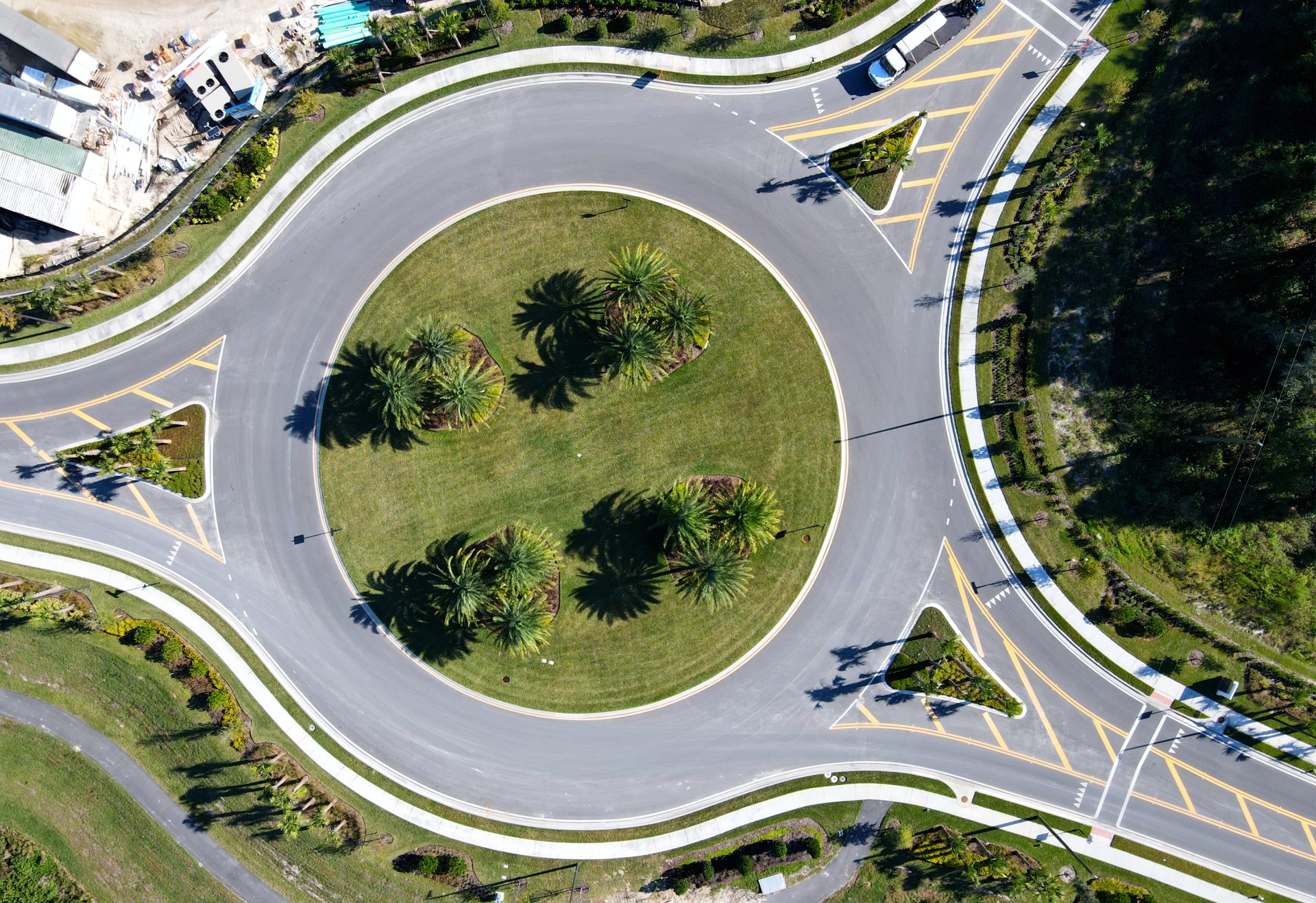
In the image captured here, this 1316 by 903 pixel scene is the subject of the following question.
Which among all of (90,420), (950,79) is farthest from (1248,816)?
(90,420)

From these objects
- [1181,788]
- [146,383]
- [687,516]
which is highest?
[146,383]

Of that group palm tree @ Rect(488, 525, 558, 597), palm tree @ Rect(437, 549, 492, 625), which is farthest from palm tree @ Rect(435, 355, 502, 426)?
palm tree @ Rect(437, 549, 492, 625)

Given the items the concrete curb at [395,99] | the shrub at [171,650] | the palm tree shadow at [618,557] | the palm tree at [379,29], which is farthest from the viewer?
the concrete curb at [395,99]

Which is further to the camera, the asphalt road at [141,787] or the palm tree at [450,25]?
the asphalt road at [141,787]

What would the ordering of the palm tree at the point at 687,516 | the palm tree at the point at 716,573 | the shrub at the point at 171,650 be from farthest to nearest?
the shrub at the point at 171,650, the palm tree at the point at 716,573, the palm tree at the point at 687,516

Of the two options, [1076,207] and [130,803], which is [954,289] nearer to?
[1076,207]

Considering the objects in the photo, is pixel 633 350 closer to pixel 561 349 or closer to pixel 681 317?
pixel 681 317

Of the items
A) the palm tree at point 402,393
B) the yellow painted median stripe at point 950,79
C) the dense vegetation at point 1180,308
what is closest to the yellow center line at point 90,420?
the palm tree at point 402,393

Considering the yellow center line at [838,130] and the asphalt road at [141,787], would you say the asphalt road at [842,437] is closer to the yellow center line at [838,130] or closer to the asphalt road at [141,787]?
the yellow center line at [838,130]
